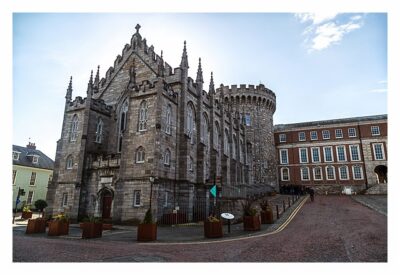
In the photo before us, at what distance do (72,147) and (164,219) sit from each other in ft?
39.9

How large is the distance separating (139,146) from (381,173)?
45.9m

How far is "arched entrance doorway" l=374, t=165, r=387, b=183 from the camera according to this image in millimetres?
46000

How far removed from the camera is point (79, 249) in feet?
31.3

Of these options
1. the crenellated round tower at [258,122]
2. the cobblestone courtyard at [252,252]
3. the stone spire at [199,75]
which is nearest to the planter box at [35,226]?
the cobblestone courtyard at [252,252]

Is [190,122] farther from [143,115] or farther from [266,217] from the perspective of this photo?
[266,217]

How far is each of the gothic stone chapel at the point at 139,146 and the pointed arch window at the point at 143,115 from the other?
3.3 inches

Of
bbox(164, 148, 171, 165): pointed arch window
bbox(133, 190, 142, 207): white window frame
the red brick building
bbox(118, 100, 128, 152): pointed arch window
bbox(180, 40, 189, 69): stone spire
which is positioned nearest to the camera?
bbox(133, 190, 142, 207): white window frame

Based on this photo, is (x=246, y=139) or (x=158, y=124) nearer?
(x=158, y=124)

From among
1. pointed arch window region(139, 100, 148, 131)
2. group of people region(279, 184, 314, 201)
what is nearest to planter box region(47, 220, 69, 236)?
pointed arch window region(139, 100, 148, 131)

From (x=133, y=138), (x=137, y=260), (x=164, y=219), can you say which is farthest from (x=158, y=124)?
(x=137, y=260)

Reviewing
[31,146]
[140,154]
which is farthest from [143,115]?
[31,146]

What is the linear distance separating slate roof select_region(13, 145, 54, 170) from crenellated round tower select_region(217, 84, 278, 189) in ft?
104

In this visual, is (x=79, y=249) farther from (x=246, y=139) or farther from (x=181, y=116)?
(x=246, y=139)

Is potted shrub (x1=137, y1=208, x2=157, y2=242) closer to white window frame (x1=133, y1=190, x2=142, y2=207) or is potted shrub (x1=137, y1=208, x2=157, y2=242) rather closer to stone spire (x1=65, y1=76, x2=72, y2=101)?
white window frame (x1=133, y1=190, x2=142, y2=207)
